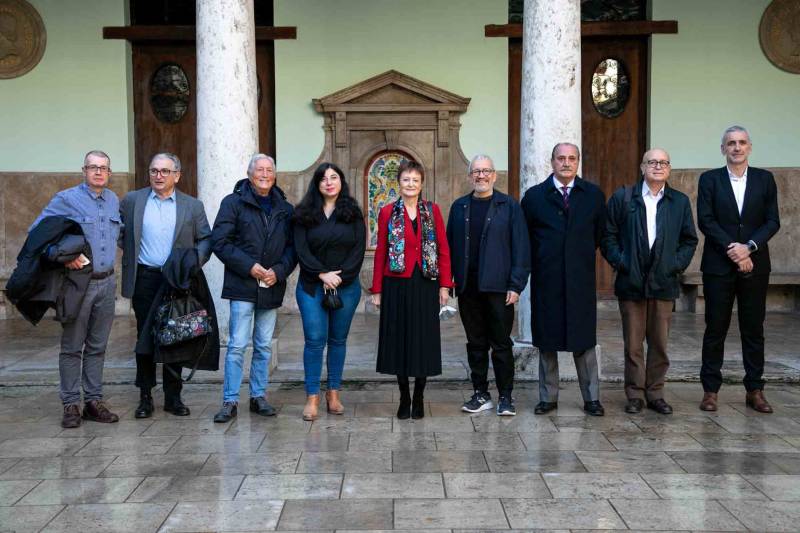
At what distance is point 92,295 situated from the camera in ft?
19.7

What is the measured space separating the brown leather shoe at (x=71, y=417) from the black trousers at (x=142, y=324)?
0.47m

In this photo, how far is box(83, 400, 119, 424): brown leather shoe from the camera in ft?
20.0

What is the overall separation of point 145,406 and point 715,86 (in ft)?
27.7

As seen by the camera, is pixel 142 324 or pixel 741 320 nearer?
pixel 142 324

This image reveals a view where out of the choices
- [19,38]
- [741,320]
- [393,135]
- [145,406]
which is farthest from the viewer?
[393,135]

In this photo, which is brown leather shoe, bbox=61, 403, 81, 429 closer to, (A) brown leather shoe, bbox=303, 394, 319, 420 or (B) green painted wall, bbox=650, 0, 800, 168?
(A) brown leather shoe, bbox=303, 394, 319, 420

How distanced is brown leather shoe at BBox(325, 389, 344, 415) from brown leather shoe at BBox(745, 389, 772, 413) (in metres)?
2.96

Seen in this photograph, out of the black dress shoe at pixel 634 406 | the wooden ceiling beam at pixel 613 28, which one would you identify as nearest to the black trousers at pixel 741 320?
the black dress shoe at pixel 634 406

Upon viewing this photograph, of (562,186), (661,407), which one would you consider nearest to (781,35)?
(562,186)

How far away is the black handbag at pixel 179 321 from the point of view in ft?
19.7

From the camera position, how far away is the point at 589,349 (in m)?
6.27

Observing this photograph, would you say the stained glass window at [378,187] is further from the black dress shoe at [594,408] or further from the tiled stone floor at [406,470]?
the black dress shoe at [594,408]

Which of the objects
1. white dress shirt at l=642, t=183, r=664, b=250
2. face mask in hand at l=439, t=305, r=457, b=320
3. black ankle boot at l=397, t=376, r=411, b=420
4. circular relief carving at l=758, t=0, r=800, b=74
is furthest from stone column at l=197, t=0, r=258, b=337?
circular relief carving at l=758, t=0, r=800, b=74

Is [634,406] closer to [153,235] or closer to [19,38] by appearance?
[153,235]
